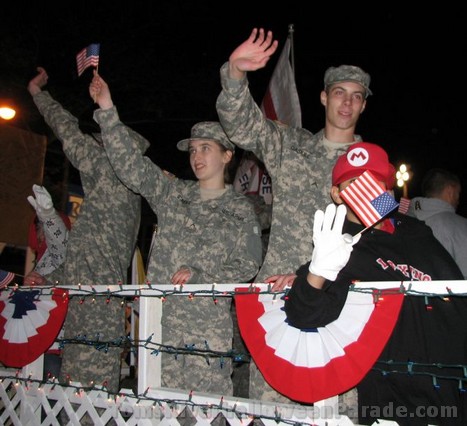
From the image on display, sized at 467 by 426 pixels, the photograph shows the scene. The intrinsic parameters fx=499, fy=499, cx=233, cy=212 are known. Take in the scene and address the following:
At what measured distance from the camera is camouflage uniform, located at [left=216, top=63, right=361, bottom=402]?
298 centimetres

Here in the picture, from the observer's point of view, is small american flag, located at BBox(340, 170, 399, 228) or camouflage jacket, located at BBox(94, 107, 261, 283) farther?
camouflage jacket, located at BBox(94, 107, 261, 283)

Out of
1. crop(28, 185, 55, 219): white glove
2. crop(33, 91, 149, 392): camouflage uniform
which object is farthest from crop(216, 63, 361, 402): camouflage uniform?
crop(28, 185, 55, 219): white glove

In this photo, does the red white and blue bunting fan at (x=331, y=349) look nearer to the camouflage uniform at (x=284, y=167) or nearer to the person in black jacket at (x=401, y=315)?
the person in black jacket at (x=401, y=315)

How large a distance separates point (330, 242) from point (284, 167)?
1.38 m

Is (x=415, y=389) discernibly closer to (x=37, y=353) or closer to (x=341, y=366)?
(x=341, y=366)

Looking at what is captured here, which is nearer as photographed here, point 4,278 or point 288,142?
point 288,142

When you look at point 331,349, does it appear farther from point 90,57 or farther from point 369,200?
point 90,57

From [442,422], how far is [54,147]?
13376mm

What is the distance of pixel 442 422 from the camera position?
2.05m

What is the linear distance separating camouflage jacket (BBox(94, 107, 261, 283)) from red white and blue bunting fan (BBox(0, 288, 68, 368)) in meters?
0.70

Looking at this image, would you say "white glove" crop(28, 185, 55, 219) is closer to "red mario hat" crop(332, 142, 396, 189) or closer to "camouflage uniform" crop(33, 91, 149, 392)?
"camouflage uniform" crop(33, 91, 149, 392)

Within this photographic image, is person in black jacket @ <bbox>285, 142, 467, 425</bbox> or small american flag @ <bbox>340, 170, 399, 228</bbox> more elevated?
small american flag @ <bbox>340, 170, 399, 228</bbox>

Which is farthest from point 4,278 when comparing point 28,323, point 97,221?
point 97,221

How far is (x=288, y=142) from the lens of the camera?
3.25 meters
